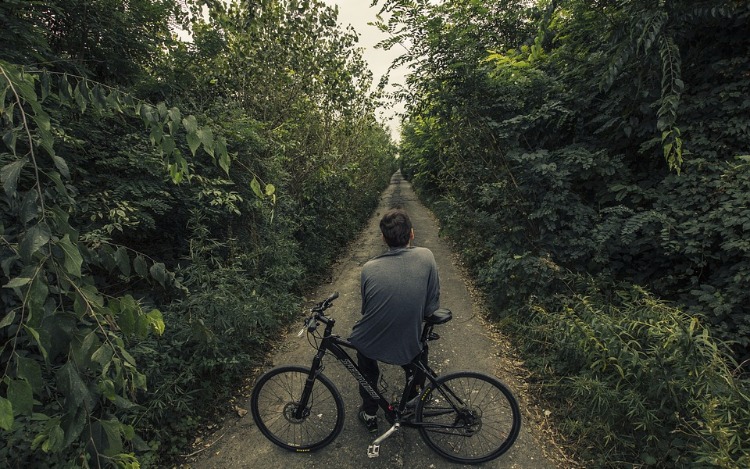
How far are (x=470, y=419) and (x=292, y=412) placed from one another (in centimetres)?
154

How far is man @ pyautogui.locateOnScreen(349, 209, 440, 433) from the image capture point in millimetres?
2340

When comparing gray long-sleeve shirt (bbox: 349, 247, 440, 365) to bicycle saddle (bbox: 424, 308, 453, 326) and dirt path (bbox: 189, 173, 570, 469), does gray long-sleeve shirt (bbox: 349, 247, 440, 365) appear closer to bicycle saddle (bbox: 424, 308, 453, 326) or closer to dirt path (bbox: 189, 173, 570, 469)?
bicycle saddle (bbox: 424, 308, 453, 326)

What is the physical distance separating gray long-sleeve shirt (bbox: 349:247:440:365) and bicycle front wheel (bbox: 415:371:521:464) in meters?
0.48

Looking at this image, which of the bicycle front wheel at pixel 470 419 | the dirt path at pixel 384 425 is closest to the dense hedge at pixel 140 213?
the dirt path at pixel 384 425

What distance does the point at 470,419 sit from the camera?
104 inches

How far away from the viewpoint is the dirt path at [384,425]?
2.73 m

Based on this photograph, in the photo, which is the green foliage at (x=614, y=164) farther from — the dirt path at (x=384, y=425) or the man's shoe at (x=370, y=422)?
Answer: the man's shoe at (x=370, y=422)

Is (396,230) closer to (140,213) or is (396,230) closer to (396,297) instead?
(396,297)

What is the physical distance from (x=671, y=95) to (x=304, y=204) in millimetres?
6603

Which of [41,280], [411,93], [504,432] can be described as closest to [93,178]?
[41,280]

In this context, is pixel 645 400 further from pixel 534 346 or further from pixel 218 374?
pixel 218 374

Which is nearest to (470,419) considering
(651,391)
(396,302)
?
(396,302)

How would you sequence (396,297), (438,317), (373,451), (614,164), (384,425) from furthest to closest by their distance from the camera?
(614,164) → (384,425) → (373,451) → (438,317) → (396,297)

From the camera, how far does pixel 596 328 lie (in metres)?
3.03
